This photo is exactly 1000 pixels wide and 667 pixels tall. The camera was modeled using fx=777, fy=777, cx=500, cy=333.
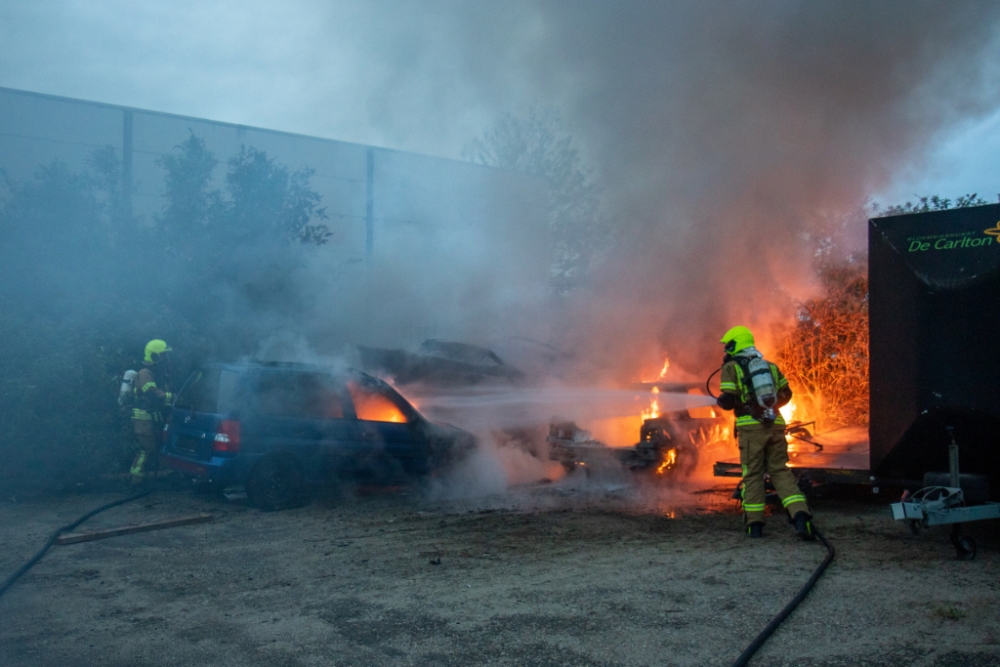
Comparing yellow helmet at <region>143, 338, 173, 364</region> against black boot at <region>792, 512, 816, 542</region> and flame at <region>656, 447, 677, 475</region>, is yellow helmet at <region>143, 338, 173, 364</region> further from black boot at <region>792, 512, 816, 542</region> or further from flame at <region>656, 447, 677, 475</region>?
black boot at <region>792, 512, 816, 542</region>

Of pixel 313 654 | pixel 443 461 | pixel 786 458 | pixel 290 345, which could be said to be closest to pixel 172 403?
pixel 290 345

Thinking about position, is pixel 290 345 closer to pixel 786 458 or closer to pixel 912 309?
pixel 786 458

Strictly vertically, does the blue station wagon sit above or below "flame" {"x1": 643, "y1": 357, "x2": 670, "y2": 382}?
below

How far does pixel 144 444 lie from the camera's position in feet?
28.2

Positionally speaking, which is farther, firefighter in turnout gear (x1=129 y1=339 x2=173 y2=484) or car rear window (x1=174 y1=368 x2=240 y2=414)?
firefighter in turnout gear (x1=129 y1=339 x2=173 y2=484)

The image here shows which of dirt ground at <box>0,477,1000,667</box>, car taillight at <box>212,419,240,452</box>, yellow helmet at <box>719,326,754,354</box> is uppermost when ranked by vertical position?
yellow helmet at <box>719,326,754,354</box>

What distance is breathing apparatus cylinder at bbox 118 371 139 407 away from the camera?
28.2ft

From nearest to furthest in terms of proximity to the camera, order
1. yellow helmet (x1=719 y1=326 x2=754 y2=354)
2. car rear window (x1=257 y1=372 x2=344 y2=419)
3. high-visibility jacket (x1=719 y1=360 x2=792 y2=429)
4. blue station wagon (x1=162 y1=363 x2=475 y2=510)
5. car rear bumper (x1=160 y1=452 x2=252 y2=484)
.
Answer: high-visibility jacket (x1=719 y1=360 x2=792 y2=429)
yellow helmet (x1=719 y1=326 x2=754 y2=354)
car rear bumper (x1=160 y1=452 x2=252 y2=484)
blue station wagon (x1=162 y1=363 x2=475 y2=510)
car rear window (x1=257 y1=372 x2=344 y2=419)

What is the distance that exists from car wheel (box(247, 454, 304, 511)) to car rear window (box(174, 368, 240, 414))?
2.20ft

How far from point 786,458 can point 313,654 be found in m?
4.14

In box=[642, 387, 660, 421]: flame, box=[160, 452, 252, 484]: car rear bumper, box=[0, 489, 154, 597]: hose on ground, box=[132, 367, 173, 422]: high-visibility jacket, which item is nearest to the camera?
box=[0, 489, 154, 597]: hose on ground

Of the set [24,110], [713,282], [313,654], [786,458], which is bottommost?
[313,654]

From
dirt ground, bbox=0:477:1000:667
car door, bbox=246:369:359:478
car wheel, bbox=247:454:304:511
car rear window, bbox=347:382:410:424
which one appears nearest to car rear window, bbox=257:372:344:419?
car door, bbox=246:369:359:478

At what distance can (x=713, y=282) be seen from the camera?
12414 mm
